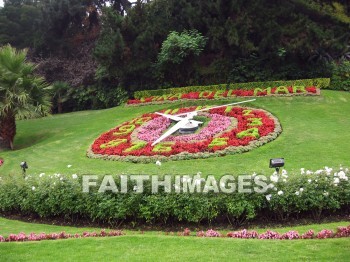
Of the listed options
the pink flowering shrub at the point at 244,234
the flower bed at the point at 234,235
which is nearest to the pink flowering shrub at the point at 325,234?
the flower bed at the point at 234,235

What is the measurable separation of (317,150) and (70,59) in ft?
76.8

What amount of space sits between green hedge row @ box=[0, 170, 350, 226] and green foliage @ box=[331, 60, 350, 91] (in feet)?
42.9

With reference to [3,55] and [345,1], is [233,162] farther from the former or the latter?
[345,1]

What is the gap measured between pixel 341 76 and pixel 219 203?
50.3ft

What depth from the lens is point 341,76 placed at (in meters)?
20.8

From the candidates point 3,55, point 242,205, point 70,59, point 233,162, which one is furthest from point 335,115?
point 70,59

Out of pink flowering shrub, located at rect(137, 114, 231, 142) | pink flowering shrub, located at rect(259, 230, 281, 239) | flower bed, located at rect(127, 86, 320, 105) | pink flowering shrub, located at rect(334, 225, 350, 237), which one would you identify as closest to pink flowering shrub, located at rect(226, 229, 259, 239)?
pink flowering shrub, located at rect(259, 230, 281, 239)

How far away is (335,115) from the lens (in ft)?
51.3

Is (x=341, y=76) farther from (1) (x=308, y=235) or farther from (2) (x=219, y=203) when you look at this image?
(1) (x=308, y=235)

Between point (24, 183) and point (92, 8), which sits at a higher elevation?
point (92, 8)

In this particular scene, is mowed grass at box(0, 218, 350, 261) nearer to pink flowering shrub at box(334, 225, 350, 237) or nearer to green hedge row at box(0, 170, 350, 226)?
pink flowering shrub at box(334, 225, 350, 237)

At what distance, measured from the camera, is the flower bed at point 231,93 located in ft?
61.0

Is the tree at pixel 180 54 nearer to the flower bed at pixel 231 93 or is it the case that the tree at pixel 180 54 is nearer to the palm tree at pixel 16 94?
the flower bed at pixel 231 93

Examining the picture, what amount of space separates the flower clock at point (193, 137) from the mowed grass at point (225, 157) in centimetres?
39
